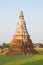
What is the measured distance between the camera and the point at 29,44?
49344 millimetres

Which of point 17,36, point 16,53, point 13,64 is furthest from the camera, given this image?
point 17,36

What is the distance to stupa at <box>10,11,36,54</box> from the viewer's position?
4777cm

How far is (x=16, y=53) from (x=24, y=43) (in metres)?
3.25

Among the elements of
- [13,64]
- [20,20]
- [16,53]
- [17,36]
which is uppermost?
[20,20]

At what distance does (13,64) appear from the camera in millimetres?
27781

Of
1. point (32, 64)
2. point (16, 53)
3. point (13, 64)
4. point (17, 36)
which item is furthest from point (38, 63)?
point (17, 36)

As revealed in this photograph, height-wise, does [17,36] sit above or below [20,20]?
below

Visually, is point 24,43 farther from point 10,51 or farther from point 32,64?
point 32,64

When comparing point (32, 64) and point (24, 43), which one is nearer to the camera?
point (32, 64)

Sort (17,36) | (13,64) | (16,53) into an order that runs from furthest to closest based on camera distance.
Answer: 1. (17,36)
2. (16,53)
3. (13,64)

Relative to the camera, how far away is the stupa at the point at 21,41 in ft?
157

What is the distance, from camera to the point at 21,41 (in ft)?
161

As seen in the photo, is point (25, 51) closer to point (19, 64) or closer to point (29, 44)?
point (29, 44)

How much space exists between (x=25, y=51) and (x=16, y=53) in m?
1.87
